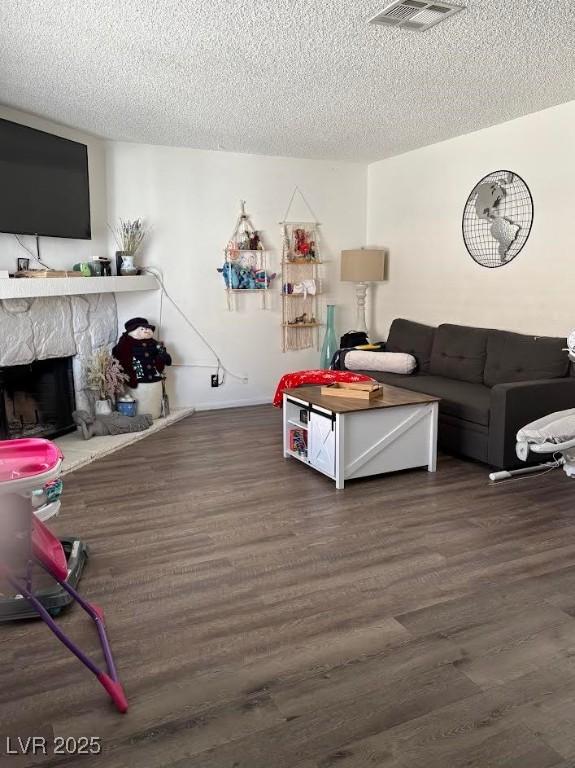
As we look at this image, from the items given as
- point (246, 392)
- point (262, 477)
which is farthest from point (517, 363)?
point (246, 392)

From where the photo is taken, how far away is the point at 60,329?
16.2ft

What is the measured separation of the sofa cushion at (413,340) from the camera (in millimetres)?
5352

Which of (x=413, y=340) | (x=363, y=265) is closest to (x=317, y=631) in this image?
(x=413, y=340)

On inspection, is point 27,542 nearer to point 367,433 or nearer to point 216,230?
point 367,433

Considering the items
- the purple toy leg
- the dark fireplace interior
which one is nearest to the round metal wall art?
the dark fireplace interior

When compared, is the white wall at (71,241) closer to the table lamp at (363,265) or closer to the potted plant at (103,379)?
the potted plant at (103,379)

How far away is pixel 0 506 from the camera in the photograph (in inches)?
71.8

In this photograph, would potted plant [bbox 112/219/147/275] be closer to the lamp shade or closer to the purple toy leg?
the lamp shade

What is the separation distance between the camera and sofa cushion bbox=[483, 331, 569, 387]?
4219 mm

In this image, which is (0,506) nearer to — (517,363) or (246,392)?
(517,363)

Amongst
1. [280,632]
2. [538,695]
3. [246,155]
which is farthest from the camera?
[246,155]

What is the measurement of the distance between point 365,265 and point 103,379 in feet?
8.77

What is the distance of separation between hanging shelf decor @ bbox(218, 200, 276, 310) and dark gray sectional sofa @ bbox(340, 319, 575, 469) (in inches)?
49.1

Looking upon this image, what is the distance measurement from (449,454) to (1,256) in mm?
3469
